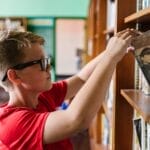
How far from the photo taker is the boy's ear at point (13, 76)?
1160mm

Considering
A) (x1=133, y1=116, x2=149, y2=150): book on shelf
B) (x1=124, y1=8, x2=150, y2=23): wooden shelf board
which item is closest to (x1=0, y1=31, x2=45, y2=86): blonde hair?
(x1=124, y1=8, x2=150, y2=23): wooden shelf board

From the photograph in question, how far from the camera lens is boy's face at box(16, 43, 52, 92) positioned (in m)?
1.16

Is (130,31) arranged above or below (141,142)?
above

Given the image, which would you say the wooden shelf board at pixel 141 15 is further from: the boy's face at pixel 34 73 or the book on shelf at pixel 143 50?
the boy's face at pixel 34 73

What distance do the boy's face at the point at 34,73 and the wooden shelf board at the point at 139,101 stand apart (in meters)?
0.31

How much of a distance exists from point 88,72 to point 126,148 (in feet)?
1.21

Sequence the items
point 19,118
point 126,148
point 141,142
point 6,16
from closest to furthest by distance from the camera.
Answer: point 19,118, point 141,142, point 126,148, point 6,16

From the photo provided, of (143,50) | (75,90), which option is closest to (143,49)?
(143,50)

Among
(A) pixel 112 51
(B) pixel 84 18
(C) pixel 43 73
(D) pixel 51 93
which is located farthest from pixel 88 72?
(B) pixel 84 18

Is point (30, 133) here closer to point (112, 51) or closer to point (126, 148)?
point (112, 51)

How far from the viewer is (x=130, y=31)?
1.13 meters

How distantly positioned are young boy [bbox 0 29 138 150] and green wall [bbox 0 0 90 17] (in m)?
3.73

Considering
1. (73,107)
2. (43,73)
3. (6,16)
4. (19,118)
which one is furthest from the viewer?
(6,16)

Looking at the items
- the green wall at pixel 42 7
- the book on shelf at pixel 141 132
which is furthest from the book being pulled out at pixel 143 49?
the green wall at pixel 42 7
